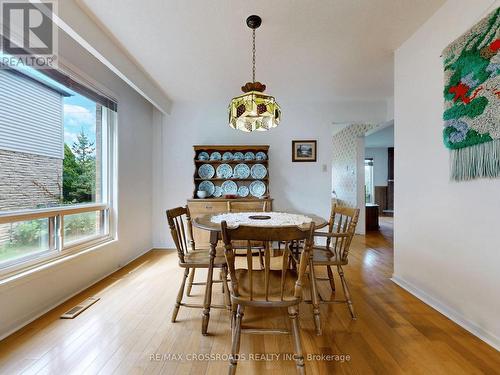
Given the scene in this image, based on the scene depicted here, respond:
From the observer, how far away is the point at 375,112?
4355mm

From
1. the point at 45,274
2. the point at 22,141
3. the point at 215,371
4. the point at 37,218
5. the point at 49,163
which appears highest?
the point at 22,141

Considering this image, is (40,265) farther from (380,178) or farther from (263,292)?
(380,178)

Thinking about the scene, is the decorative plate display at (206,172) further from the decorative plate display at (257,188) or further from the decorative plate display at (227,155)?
the decorative plate display at (257,188)

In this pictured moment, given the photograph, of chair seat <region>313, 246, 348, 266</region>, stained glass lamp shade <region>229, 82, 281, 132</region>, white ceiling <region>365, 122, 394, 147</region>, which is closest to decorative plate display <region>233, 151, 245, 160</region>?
stained glass lamp shade <region>229, 82, 281, 132</region>

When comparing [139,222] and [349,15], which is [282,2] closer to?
[349,15]

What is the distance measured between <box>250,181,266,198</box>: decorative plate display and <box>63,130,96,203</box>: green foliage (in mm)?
2274

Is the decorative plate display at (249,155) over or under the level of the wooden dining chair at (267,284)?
over

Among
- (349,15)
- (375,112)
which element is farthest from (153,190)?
(375,112)

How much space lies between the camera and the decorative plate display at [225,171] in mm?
4227

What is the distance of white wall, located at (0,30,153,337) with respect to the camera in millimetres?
1896

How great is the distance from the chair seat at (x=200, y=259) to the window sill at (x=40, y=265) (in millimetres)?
1148

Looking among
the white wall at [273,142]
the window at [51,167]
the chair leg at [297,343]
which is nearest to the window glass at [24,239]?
the window at [51,167]

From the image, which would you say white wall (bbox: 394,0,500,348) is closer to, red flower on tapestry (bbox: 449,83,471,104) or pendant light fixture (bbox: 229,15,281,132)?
red flower on tapestry (bbox: 449,83,471,104)

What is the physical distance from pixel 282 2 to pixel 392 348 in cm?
257
